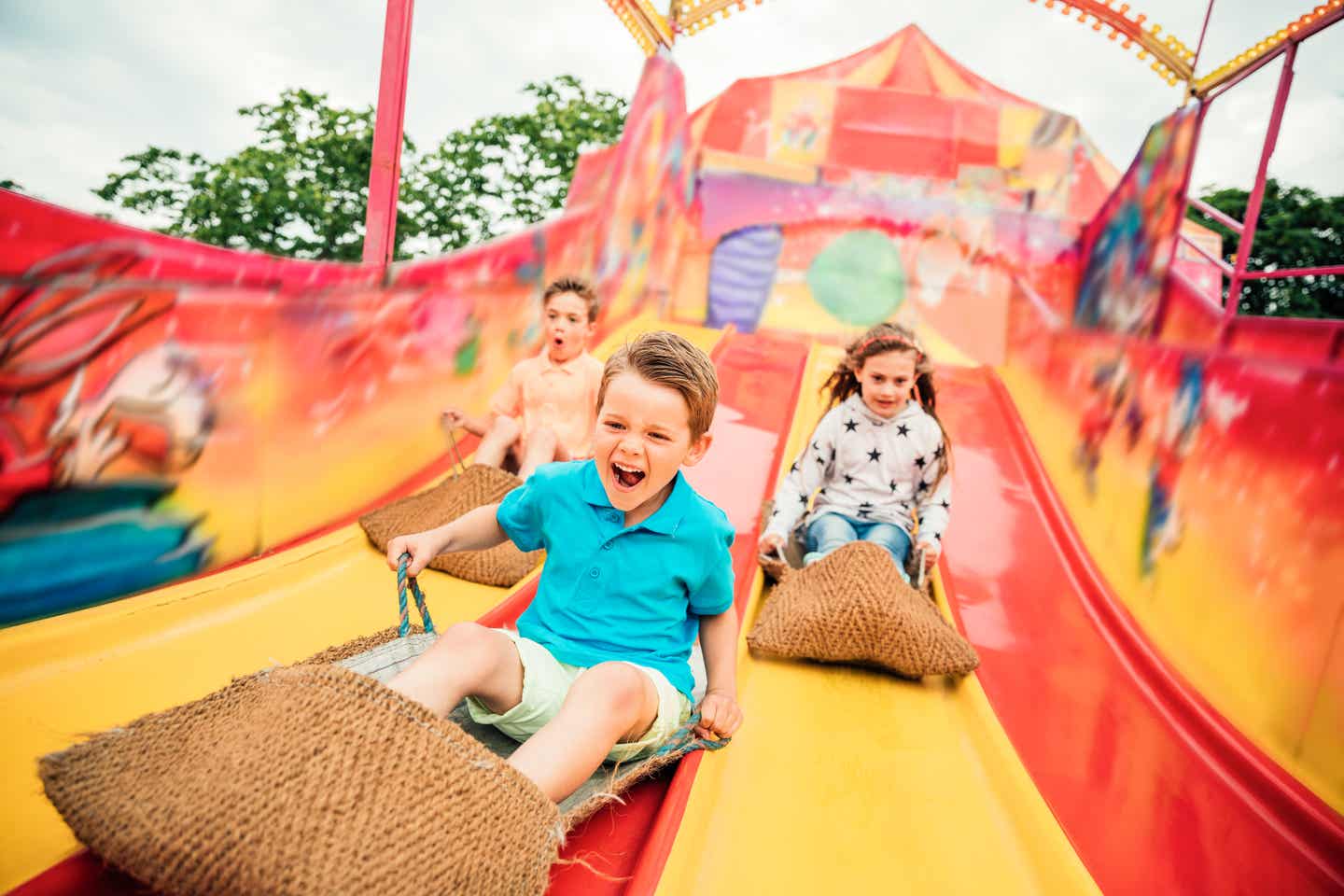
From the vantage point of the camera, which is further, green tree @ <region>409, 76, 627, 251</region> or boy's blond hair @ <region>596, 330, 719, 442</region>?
green tree @ <region>409, 76, 627, 251</region>

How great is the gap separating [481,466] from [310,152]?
1372 cm

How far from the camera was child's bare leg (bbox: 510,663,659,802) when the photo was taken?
1138 millimetres

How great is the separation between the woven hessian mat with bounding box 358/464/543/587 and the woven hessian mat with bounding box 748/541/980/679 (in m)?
Answer: 0.71

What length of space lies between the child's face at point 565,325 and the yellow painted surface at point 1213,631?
6.35 ft

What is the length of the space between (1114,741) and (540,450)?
1840 mm

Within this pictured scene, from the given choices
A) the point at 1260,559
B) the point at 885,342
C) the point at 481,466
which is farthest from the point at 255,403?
the point at 1260,559

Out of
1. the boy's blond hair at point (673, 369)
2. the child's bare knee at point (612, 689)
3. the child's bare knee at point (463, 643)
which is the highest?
the boy's blond hair at point (673, 369)

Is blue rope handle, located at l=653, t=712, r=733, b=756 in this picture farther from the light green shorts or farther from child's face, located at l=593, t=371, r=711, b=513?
child's face, located at l=593, t=371, r=711, b=513

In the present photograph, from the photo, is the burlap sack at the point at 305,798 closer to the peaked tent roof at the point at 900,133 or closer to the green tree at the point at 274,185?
the peaked tent roof at the point at 900,133

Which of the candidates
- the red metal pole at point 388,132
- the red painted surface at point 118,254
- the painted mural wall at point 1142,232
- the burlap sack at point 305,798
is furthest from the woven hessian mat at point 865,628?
the painted mural wall at point 1142,232

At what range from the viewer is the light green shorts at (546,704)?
133cm

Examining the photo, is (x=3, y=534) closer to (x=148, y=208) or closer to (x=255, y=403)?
(x=255, y=403)

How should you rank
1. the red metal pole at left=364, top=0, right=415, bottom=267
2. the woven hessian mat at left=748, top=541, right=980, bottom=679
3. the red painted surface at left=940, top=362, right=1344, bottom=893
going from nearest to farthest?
the red painted surface at left=940, top=362, right=1344, bottom=893
the woven hessian mat at left=748, top=541, right=980, bottom=679
the red metal pole at left=364, top=0, right=415, bottom=267

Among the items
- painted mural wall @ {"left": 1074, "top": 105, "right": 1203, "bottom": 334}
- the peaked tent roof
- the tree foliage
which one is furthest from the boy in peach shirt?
the tree foliage
